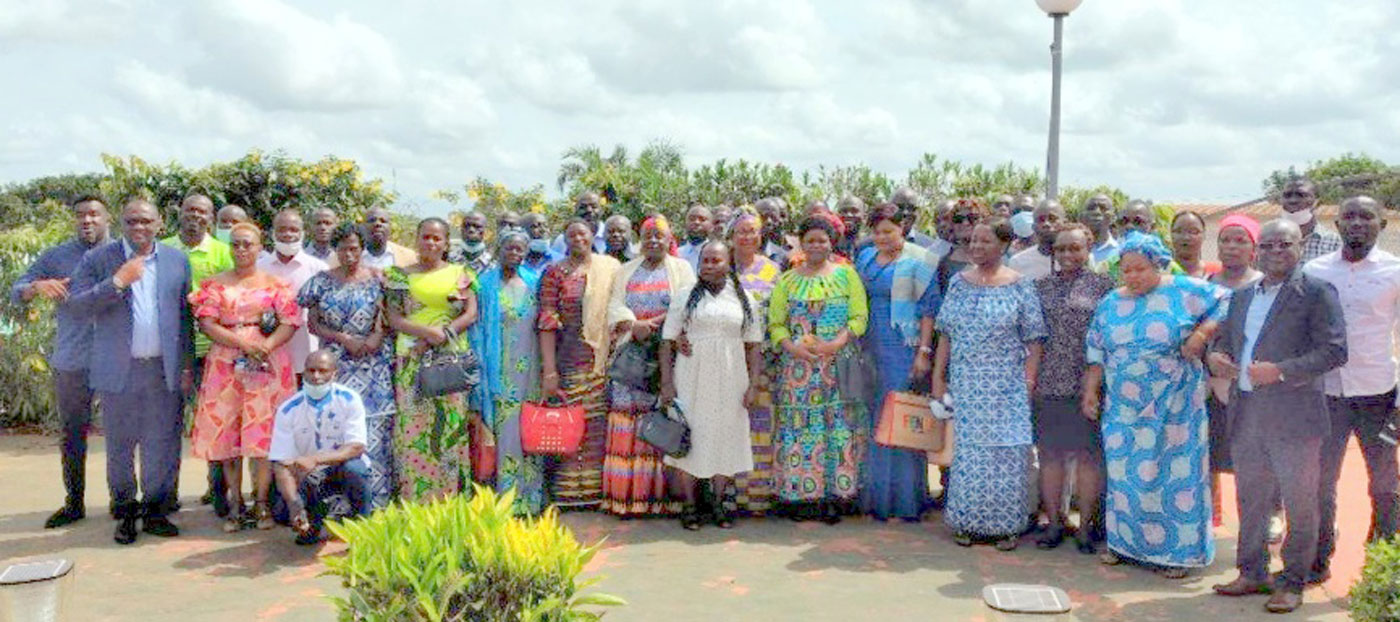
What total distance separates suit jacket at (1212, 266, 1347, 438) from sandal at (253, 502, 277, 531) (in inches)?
199

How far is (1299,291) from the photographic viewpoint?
5.12 meters

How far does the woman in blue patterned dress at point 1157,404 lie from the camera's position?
565 centimetres

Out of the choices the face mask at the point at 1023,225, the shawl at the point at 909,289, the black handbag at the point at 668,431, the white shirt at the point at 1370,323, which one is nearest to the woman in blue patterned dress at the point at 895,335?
the shawl at the point at 909,289

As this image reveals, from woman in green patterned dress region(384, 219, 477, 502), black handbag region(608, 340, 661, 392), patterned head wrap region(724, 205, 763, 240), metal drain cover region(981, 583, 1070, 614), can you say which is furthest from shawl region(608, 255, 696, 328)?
metal drain cover region(981, 583, 1070, 614)

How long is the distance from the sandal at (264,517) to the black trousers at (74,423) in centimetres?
111

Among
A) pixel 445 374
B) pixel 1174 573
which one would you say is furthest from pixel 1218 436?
pixel 445 374

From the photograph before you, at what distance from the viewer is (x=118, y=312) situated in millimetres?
6438

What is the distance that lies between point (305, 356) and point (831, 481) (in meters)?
3.06

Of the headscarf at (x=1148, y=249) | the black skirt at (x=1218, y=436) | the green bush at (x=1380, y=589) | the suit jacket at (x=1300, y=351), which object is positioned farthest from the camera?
the black skirt at (x=1218, y=436)

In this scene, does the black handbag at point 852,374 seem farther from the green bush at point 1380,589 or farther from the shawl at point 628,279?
the green bush at point 1380,589

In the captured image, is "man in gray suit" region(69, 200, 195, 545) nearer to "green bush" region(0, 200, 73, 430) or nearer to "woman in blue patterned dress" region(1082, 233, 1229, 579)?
"green bush" region(0, 200, 73, 430)

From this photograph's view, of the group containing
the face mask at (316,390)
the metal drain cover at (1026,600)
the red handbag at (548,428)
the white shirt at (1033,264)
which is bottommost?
the metal drain cover at (1026,600)

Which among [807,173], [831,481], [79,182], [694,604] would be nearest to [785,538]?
[831,481]

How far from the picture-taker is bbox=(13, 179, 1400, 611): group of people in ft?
18.7
